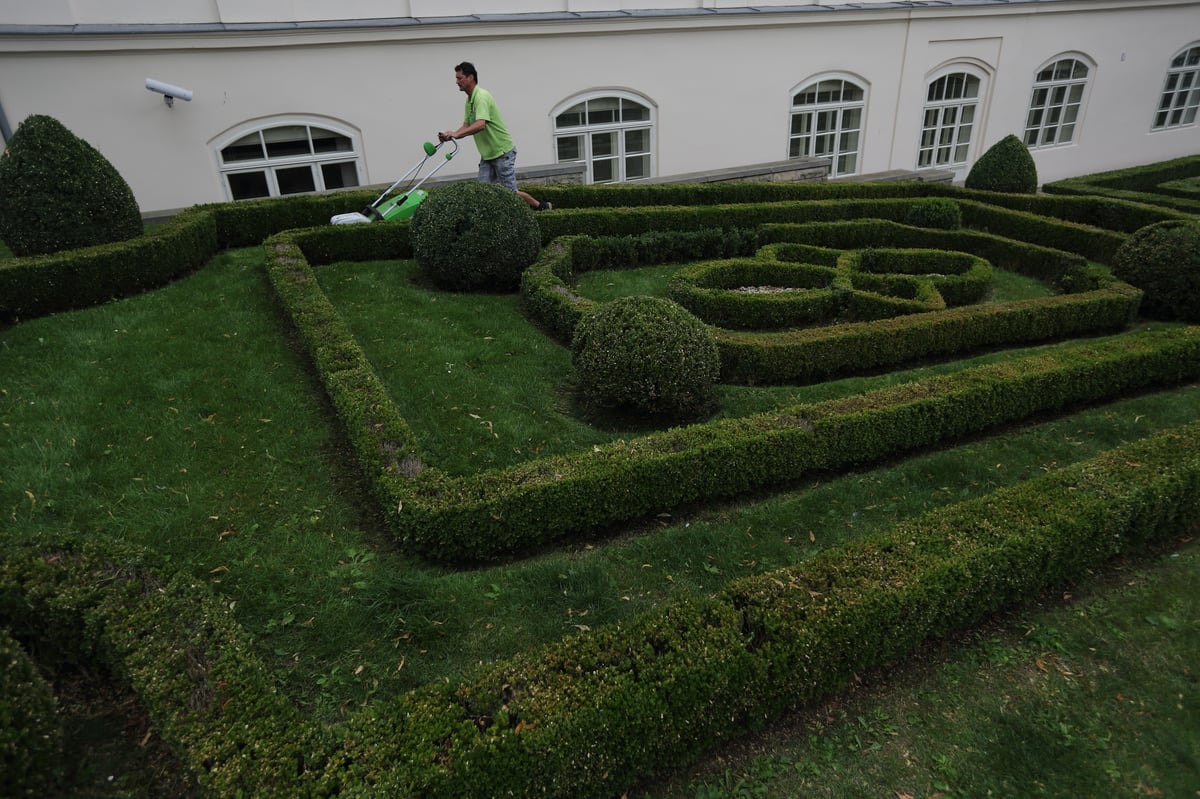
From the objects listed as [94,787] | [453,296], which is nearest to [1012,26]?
[453,296]

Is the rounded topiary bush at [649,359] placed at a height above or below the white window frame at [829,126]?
below

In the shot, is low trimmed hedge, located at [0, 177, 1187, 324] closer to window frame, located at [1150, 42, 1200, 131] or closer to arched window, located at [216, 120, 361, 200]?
arched window, located at [216, 120, 361, 200]

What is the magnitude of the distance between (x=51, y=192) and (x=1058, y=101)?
26.0 meters

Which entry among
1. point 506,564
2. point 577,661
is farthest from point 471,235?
point 577,661

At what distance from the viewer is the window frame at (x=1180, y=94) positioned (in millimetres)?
22344

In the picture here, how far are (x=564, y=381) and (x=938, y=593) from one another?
4096mm

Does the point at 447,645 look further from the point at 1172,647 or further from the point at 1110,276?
the point at 1110,276

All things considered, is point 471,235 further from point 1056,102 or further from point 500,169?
point 1056,102

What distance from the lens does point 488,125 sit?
9.84m

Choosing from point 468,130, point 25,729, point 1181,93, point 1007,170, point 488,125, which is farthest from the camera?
point 1181,93

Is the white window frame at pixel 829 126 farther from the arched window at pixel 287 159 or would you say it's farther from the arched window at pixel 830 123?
the arched window at pixel 287 159

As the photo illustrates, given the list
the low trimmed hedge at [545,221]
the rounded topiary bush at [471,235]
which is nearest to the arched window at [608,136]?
the low trimmed hedge at [545,221]

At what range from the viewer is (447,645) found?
3748mm

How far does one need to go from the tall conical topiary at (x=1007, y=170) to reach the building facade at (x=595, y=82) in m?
4.78
